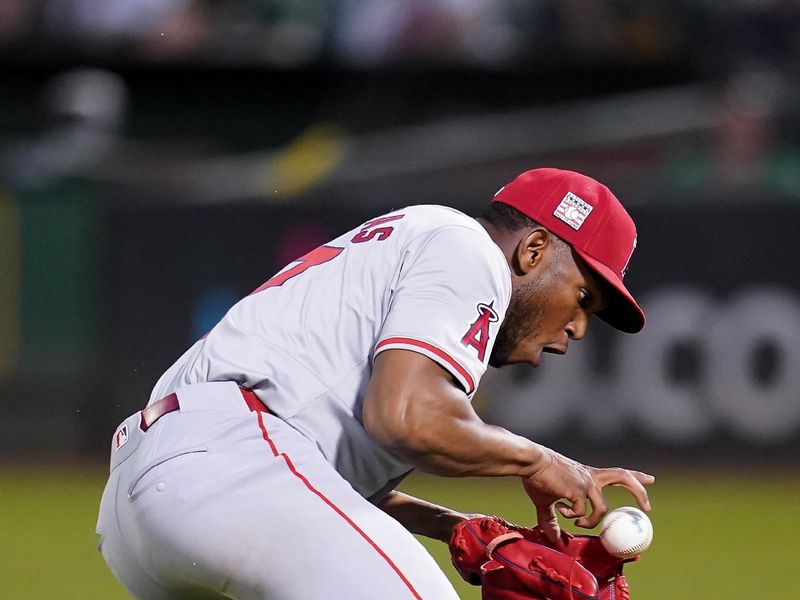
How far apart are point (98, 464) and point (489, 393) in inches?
113

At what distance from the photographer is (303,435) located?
3309 mm

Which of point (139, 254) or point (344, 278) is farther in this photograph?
point (139, 254)

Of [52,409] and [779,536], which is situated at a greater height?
[779,536]

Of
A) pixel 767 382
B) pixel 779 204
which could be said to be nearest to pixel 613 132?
pixel 779 204

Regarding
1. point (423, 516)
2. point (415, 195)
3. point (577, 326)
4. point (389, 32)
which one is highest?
point (577, 326)

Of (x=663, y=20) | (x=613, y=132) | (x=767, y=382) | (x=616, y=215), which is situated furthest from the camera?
(x=663, y=20)

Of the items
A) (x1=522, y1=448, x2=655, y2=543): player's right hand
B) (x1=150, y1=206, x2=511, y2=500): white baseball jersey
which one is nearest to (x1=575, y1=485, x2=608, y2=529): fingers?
(x1=522, y1=448, x2=655, y2=543): player's right hand

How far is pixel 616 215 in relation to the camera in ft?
12.0

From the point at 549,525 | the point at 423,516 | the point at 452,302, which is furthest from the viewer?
the point at 423,516

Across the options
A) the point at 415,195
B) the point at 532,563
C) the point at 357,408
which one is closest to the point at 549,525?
the point at 532,563

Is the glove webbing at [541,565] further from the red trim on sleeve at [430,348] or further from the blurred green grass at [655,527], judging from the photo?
the blurred green grass at [655,527]

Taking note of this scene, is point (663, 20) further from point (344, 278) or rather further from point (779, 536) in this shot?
point (344, 278)

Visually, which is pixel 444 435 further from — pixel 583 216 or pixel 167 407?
pixel 583 216

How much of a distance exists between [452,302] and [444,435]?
0.32 meters
